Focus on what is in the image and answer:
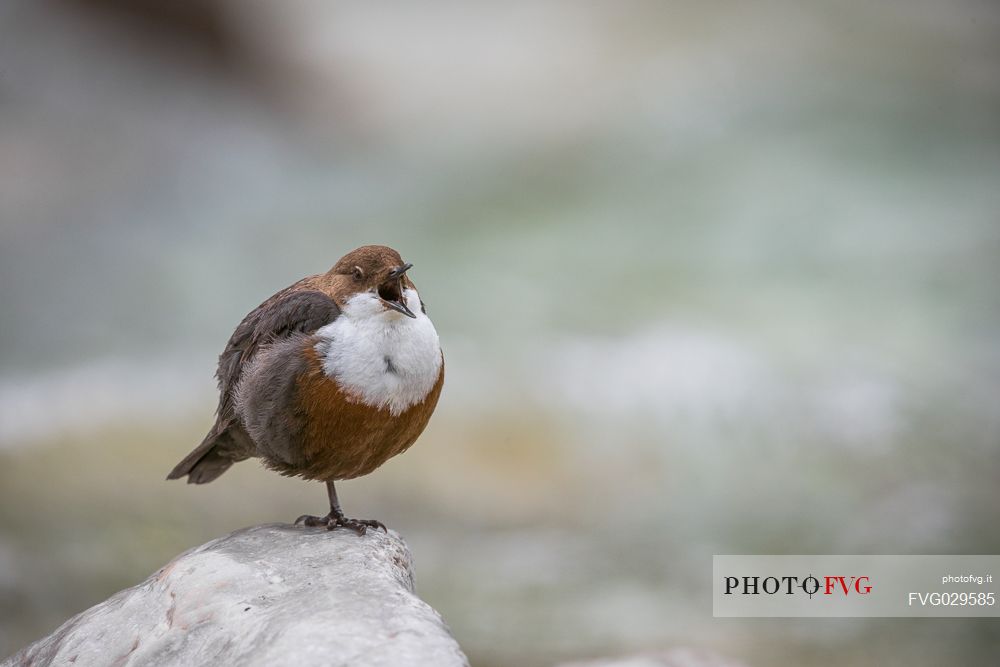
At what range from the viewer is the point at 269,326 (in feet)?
12.7

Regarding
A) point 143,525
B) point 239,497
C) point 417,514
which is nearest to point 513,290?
point 417,514

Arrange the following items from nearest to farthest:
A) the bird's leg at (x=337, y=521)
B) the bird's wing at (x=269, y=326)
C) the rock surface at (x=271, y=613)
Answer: the rock surface at (x=271, y=613), the bird's wing at (x=269, y=326), the bird's leg at (x=337, y=521)

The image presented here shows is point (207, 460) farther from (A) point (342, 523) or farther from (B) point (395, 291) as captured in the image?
(B) point (395, 291)

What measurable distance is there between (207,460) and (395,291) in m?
1.29

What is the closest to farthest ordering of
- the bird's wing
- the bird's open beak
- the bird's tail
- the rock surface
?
1. the rock surface
2. the bird's open beak
3. the bird's wing
4. the bird's tail

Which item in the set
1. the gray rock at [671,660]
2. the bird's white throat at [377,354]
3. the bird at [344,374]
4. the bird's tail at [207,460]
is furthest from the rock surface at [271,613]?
the gray rock at [671,660]

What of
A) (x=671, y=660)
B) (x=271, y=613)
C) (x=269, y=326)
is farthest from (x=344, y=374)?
(x=671, y=660)

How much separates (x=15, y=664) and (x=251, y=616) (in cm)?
132

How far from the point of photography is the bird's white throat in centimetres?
360

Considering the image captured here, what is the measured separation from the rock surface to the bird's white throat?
554mm

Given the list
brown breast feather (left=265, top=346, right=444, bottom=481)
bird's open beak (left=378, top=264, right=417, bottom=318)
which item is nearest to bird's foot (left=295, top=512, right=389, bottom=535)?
brown breast feather (left=265, top=346, right=444, bottom=481)

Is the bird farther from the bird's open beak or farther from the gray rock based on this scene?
the gray rock

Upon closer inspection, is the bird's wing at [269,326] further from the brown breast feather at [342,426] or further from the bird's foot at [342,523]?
the bird's foot at [342,523]

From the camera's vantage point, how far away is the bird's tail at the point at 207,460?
420cm
